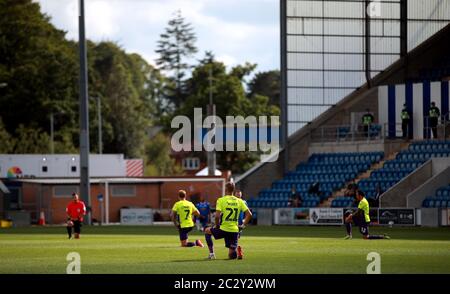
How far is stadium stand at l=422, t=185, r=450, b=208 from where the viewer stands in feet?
190

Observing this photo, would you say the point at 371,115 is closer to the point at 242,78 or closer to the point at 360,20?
the point at 360,20

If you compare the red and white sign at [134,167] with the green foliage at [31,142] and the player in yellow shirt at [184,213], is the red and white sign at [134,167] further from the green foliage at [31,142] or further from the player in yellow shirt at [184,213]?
the player in yellow shirt at [184,213]

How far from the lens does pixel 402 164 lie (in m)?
64.2

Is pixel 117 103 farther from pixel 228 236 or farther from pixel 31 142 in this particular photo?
pixel 228 236

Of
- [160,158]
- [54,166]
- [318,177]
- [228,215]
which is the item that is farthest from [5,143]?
[228,215]

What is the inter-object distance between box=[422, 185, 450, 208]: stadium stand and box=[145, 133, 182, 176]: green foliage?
2783 inches

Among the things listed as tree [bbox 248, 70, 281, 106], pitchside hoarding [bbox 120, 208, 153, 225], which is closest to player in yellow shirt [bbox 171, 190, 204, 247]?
pitchside hoarding [bbox 120, 208, 153, 225]

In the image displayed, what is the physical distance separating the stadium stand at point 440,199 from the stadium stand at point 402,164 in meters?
2.86

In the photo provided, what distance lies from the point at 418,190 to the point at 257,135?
22364mm

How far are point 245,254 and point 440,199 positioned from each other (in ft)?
83.8

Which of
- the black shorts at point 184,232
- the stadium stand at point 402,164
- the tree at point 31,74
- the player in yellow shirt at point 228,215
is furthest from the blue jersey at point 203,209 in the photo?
the tree at point 31,74

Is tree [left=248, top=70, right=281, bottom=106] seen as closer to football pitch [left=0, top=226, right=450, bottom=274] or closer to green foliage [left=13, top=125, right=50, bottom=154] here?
green foliage [left=13, top=125, right=50, bottom=154]

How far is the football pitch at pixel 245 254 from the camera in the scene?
2927cm

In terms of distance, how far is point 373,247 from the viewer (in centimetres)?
3856
